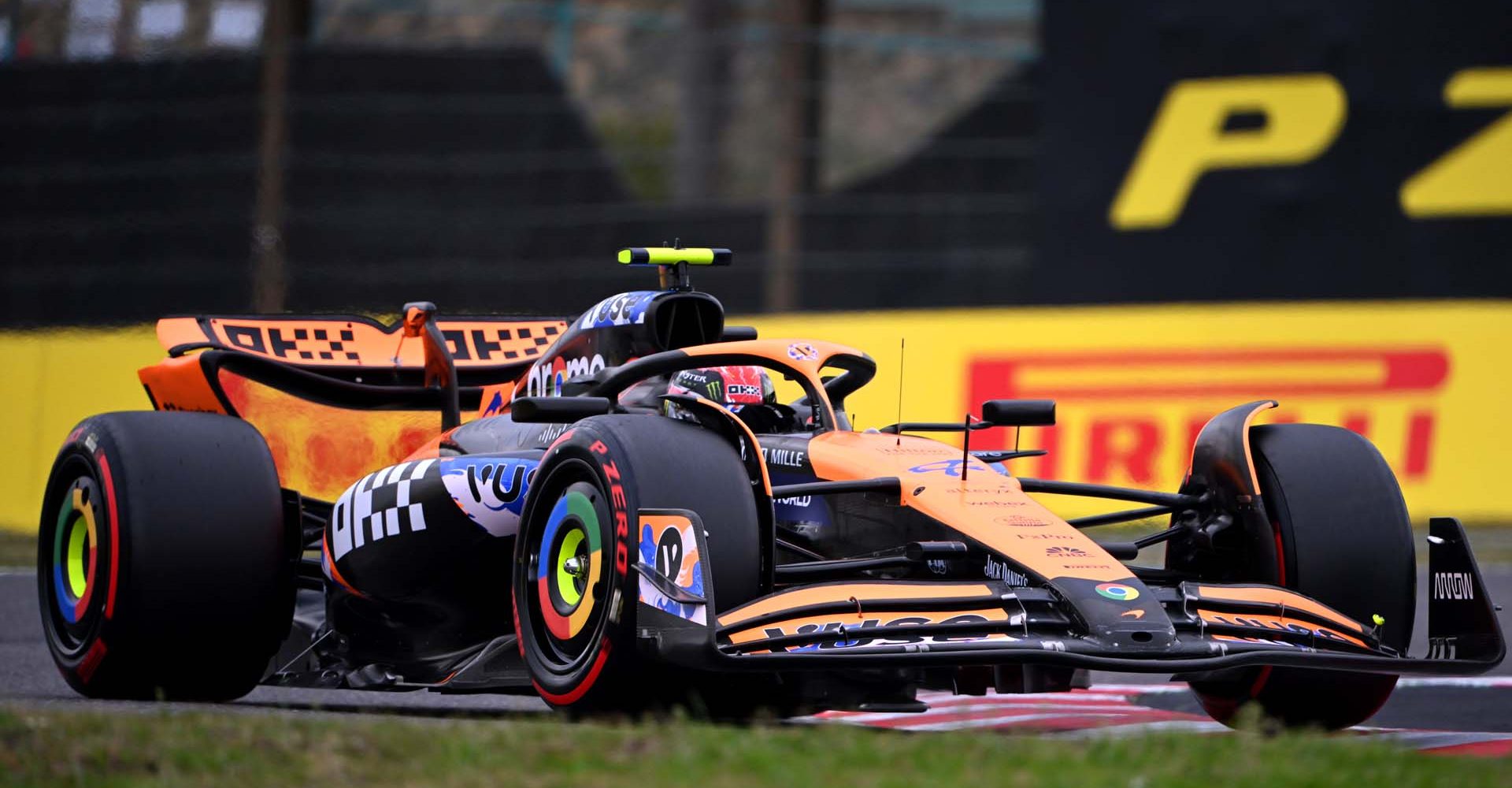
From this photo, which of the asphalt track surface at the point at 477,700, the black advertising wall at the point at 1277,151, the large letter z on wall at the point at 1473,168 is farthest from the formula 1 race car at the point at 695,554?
the large letter z on wall at the point at 1473,168

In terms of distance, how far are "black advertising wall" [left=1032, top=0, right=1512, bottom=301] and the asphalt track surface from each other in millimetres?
3949

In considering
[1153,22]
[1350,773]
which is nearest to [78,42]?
[1153,22]

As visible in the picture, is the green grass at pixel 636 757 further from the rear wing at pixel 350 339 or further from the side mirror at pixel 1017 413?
the rear wing at pixel 350 339

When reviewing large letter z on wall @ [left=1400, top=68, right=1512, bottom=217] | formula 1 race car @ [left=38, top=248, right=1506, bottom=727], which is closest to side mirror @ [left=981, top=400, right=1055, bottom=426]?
formula 1 race car @ [left=38, top=248, right=1506, bottom=727]

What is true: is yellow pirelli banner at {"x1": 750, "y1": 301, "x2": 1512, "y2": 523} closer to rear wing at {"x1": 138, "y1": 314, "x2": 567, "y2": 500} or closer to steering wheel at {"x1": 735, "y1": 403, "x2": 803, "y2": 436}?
rear wing at {"x1": 138, "y1": 314, "x2": 567, "y2": 500}

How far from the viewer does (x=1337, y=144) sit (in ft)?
39.0

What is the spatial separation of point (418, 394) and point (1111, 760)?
410 centimetres

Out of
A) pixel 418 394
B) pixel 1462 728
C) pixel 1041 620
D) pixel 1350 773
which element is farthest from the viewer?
pixel 418 394

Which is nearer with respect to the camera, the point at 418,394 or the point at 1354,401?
the point at 418,394

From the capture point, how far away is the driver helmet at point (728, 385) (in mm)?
6504

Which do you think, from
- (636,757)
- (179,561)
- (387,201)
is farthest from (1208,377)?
(636,757)

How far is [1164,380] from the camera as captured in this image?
1151cm

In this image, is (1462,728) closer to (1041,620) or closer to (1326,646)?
(1326,646)

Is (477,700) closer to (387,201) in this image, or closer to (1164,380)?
(1164,380)
